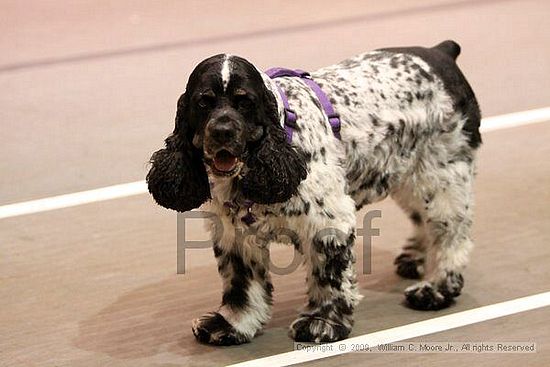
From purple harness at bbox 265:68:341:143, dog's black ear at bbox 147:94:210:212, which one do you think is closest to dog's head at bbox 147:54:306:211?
dog's black ear at bbox 147:94:210:212

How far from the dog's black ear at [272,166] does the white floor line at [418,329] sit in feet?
2.11

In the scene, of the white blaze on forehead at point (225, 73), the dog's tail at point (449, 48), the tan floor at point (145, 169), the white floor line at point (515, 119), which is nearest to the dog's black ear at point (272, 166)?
the white blaze on forehead at point (225, 73)

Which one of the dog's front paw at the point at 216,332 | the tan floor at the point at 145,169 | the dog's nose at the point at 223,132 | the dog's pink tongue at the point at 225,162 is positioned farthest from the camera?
the tan floor at the point at 145,169

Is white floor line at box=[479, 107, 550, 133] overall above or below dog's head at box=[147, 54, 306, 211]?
below

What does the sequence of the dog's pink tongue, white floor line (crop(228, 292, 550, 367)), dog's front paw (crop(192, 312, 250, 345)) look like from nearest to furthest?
the dog's pink tongue → white floor line (crop(228, 292, 550, 367)) → dog's front paw (crop(192, 312, 250, 345))

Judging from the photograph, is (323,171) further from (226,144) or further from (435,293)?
(435,293)

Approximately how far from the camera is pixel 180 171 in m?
4.54

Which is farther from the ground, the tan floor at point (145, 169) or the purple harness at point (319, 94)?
the purple harness at point (319, 94)

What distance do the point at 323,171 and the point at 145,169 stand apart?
7.54 ft

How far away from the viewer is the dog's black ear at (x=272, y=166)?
4.45 meters

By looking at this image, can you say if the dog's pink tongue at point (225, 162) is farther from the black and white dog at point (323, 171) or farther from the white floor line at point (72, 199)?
the white floor line at point (72, 199)

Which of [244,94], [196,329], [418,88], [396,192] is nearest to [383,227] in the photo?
[396,192]

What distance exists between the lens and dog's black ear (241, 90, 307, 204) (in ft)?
14.6

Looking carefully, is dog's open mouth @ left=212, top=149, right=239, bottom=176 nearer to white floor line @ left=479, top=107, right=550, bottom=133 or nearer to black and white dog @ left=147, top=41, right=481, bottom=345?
black and white dog @ left=147, top=41, right=481, bottom=345
